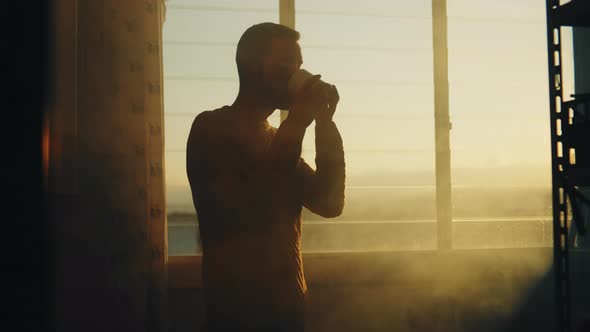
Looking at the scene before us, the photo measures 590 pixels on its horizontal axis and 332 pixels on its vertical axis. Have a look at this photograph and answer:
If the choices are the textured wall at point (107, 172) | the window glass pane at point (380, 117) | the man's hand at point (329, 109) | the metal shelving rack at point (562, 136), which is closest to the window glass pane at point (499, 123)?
the window glass pane at point (380, 117)

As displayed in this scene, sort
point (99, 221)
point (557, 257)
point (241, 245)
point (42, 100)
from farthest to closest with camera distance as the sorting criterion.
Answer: point (99, 221) < point (557, 257) < point (42, 100) < point (241, 245)

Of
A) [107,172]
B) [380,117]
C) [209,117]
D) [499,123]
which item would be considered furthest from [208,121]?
[499,123]

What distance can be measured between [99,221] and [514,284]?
Answer: 1658 mm

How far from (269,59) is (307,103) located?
0.09 m

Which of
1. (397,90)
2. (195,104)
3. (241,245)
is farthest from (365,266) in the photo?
(241,245)

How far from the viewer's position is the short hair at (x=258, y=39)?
0.71 m

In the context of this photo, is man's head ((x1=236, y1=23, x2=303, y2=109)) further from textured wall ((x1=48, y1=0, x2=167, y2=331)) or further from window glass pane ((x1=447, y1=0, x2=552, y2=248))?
window glass pane ((x1=447, y1=0, x2=552, y2=248))

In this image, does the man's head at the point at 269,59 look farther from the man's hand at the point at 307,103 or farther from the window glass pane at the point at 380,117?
the window glass pane at the point at 380,117

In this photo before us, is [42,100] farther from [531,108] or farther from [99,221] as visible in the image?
[531,108]

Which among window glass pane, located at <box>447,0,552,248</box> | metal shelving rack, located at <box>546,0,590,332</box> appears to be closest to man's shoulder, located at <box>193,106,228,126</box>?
metal shelving rack, located at <box>546,0,590,332</box>

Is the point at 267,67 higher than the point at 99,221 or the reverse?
higher

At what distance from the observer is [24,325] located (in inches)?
39.7

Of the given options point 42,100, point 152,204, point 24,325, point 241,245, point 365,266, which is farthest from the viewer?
point 365,266

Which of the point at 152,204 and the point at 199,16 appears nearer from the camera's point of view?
the point at 152,204
